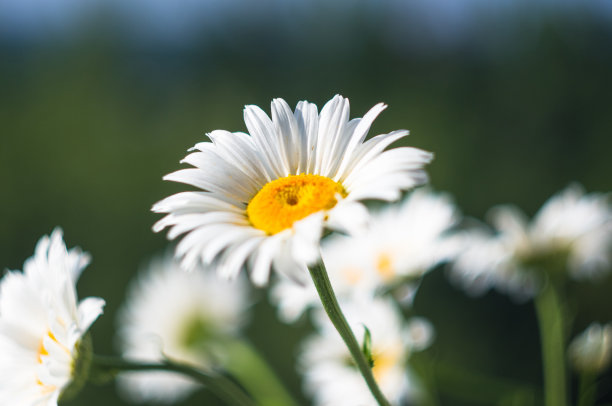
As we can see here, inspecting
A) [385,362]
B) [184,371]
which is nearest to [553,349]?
[385,362]

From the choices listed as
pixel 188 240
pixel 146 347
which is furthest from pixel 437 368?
pixel 146 347

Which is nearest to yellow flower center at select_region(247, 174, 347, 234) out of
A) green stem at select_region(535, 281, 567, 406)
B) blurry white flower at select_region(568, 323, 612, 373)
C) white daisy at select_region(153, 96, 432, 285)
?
white daisy at select_region(153, 96, 432, 285)

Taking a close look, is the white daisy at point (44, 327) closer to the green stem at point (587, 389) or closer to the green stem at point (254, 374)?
the green stem at point (254, 374)

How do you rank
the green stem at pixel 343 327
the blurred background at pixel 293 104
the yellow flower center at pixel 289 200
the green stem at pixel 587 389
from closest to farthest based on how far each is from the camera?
the green stem at pixel 343 327, the yellow flower center at pixel 289 200, the green stem at pixel 587 389, the blurred background at pixel 293 104

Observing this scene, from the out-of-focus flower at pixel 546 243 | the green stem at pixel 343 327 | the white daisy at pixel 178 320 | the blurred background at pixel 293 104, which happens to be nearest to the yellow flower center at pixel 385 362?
the out-of-focus flower at pixel 546 243

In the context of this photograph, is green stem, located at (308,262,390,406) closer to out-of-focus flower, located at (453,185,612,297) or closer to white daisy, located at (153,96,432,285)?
white daisy, located at (153,96,432,285)

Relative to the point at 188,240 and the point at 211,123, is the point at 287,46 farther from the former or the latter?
the point at 188,240
